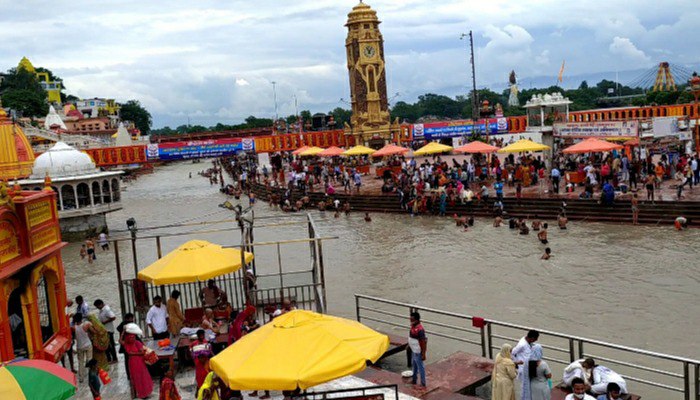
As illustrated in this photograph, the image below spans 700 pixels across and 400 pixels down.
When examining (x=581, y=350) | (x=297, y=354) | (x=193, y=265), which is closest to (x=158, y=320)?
(x=193, y=265)

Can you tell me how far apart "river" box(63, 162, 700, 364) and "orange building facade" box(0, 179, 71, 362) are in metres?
6.30

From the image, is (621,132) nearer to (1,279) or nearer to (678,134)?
(678,134)

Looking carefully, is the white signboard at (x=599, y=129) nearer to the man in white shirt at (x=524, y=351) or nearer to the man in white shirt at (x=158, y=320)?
the man in white shirt at (x=524, y=351)

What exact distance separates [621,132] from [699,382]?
24.3m

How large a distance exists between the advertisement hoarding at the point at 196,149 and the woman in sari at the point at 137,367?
39250mm

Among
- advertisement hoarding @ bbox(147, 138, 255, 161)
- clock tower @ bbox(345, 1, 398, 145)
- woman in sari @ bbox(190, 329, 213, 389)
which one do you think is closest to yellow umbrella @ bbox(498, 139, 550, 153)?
woman in sari @ bbox(190, 329, 213, 389)

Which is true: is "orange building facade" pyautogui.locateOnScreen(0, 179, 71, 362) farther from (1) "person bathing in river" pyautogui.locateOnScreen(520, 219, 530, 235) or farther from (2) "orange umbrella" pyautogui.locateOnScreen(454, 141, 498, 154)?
(2) "orange umbrella" pyautogui.locateOnScreen(454, 141, 498, 154)

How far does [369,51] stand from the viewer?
5338 centimetres

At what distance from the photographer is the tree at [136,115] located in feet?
454

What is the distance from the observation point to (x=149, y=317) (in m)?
11.9

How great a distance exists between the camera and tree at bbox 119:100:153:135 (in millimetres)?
138375

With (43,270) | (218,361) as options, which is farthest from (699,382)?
(43,270)

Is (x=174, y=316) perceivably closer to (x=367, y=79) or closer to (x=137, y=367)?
(x=137, y=367)

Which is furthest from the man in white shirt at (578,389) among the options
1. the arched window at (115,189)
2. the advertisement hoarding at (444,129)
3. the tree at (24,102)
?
the tree at (24,102)
